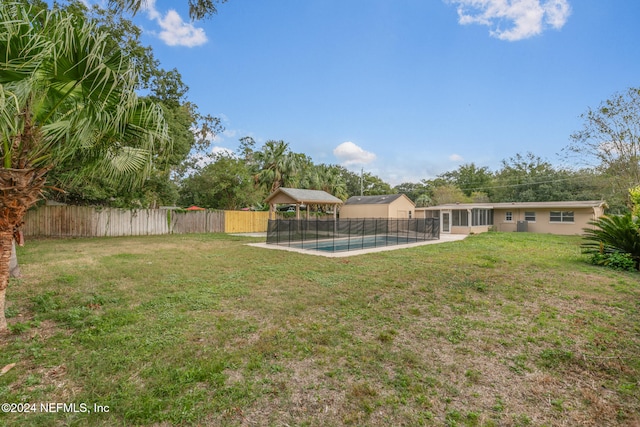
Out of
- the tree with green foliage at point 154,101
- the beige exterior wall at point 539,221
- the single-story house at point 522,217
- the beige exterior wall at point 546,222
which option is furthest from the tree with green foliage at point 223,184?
the beige exterior wall at point 546,222

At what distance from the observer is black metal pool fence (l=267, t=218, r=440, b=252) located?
40.1ft

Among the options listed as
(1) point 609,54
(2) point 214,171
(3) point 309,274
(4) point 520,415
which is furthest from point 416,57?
(2) point 214,171

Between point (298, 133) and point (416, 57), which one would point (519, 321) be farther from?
point (298, 133)

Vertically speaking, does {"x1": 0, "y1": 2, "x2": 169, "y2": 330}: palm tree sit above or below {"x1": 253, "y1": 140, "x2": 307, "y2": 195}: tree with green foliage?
below

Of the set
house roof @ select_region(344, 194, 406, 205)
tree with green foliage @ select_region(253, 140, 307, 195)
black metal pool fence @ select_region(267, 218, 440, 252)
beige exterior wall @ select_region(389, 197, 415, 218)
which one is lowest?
black metal pool fence @ select_region(267, 218, 440, 252)

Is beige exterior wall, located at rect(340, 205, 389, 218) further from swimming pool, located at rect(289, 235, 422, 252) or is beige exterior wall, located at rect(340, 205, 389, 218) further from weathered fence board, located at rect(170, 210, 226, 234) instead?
weathered fence board, located at rect(170, 210, 226, 234)

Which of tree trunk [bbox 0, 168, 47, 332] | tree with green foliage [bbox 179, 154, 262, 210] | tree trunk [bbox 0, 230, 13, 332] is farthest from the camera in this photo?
tree with green foliage [bbox 179, 154, 262, 210]

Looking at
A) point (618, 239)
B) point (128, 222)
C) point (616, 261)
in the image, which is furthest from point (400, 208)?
point (128, 222)

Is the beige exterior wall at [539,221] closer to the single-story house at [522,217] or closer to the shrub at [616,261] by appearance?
the single-story house at [522,217]

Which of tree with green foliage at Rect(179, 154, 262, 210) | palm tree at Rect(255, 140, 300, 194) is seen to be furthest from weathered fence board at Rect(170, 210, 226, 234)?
palm tree at Rect(255, 140, 300, 194)

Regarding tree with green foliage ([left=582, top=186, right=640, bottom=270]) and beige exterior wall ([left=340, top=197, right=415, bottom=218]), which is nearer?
tree with green foliage ([left=582, top=186, right=640, bottom=270])

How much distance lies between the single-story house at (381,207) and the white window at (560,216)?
9.40 m

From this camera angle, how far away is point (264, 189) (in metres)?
26.2

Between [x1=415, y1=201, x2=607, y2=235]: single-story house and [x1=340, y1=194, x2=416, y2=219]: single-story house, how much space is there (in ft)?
8.03
